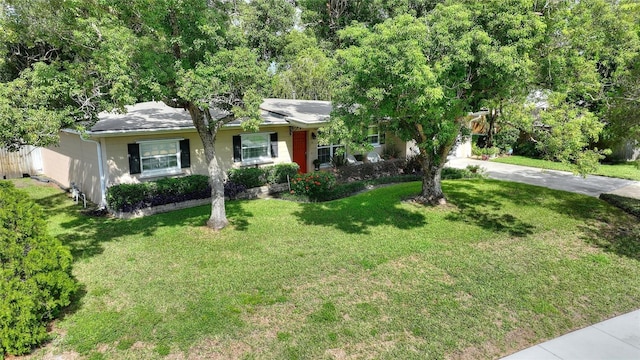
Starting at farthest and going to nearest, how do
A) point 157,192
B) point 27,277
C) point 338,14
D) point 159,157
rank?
point 338,14 → point 159,157 → point 157,192 → point 27,277

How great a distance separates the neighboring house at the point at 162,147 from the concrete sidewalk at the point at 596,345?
756cm

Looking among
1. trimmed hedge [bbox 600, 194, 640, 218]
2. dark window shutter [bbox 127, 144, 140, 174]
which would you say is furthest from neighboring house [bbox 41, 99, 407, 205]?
trimmed hedge [bbox 600, 194, 640, 218]

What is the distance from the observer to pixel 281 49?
34750mm

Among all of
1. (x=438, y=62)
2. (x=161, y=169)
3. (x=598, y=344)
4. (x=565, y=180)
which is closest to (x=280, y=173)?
(x=161, y=169)

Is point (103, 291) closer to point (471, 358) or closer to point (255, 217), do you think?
point (255, 217)

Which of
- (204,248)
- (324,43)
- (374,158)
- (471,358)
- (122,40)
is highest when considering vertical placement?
(324,43)

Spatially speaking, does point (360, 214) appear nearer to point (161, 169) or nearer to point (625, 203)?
point (161, 169)

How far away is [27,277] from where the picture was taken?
6105mm

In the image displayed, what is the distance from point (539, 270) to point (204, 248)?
791cm

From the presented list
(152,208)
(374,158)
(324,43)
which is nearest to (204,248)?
(152,208)

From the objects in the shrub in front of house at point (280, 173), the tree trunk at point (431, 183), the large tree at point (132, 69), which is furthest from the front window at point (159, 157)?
the tree trunk at point (431, 183)

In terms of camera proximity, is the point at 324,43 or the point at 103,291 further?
the point at 324,43

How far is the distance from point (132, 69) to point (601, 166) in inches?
950

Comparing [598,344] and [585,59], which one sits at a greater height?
[585,59]
